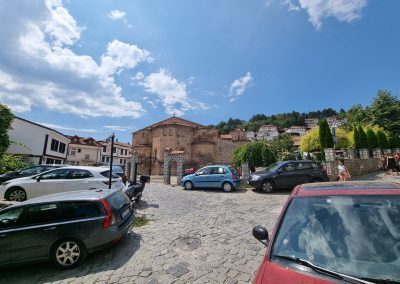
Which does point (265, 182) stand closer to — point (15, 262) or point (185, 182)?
point (185, 182)

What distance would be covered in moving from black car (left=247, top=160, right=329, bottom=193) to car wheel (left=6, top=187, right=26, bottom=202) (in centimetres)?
1102

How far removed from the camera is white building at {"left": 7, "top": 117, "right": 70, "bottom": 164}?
89.5 ft

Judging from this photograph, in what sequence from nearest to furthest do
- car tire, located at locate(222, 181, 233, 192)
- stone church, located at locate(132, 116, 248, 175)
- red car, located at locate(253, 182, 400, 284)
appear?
1. red car, located at locate(253, 182, 400, 284)
2. car tire, located at locate(222, 181, 233, 192)
3. stone church, located at locate(132, 116, 248, 175)

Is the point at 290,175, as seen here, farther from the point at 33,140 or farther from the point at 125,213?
the point at 33,140

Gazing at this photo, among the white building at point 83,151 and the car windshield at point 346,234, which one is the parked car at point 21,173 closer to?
the car windshield at point 346,234

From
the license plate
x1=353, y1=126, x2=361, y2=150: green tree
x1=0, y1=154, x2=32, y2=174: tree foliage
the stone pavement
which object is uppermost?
x1=353, y1=126, x2=361, y2=150: green tree

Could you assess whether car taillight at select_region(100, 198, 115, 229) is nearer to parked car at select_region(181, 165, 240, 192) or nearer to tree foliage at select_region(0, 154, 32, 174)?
parked car at select_region(181, 165, 240, 192)

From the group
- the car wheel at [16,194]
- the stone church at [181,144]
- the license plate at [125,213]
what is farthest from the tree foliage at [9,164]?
the stone church at [181,144]

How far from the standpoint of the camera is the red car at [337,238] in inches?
74.7

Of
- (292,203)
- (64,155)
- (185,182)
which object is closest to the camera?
(292,203)

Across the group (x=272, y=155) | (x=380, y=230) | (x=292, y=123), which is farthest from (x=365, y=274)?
(x=292, y=123)

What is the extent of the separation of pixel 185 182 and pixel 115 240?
961 cm

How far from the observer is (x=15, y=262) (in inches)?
194

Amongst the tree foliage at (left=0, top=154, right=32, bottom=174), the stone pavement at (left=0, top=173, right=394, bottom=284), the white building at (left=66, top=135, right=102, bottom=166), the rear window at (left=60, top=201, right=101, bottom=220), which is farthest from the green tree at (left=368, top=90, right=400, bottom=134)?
the white building at (left=66, top=135, right=102, bottom=166)
